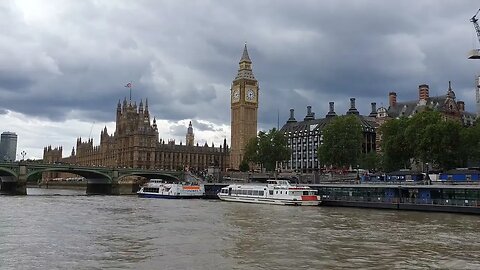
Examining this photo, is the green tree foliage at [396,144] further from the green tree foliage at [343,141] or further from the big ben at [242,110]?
the big ben at [242,110]

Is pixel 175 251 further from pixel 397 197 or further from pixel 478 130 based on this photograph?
pixel 478 130

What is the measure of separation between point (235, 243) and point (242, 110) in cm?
14437

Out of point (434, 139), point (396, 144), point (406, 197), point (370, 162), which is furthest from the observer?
point (370, 162)

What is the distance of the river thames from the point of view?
77.9 feet

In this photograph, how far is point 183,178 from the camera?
13212cm

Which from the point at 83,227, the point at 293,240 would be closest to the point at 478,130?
the point at 293,240

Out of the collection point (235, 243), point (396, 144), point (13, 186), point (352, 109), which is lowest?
point (235, 243)

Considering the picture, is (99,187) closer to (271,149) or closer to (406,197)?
(271,149)

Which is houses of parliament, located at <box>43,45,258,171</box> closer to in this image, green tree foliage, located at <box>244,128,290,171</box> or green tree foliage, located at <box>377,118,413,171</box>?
green tree foliage, located at <box>244,128,290,171</box>

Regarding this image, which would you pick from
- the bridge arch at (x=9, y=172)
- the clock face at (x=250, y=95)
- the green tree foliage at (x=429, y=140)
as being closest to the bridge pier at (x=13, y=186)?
the bridge arch at (x=9, y=172)

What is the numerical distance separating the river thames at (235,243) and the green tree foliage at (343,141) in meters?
55.9

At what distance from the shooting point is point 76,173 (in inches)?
4683

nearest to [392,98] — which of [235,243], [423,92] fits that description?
[423,92]

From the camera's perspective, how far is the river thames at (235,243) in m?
23.8
